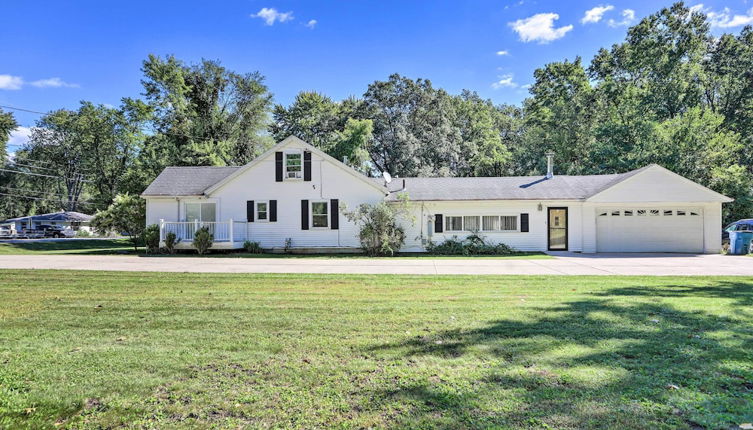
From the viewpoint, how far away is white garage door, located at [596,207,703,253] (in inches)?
700

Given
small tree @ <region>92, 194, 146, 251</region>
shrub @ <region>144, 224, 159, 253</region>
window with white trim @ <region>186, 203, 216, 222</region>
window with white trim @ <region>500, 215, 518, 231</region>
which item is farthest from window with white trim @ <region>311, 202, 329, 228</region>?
small tree @ <region>92, 194, 146, 251</region>

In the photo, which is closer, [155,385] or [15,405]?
[15,405]

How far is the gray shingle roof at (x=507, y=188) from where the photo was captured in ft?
59.7

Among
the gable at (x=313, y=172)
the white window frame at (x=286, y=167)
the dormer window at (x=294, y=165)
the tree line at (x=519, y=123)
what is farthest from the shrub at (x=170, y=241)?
the tree line at (x=519, y=123)

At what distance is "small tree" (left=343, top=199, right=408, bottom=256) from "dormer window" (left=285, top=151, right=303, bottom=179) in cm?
357

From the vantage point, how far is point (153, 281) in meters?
8.61

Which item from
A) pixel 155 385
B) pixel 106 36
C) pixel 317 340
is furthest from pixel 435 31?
pixel 155 385

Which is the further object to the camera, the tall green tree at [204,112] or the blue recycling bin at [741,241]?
the tall green tree at [204,112]

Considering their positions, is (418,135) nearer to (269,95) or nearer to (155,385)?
(269,95)

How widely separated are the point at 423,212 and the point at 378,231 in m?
2.66

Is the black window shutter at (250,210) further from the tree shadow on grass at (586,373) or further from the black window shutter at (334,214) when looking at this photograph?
the tree shadow on grass at (586,373)

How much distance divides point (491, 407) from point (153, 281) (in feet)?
27.1

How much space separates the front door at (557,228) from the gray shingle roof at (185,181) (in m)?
16.1

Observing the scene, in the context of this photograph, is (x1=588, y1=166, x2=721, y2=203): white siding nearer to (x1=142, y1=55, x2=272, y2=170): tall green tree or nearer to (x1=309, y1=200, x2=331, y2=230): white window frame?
(x1=309, y1=200, x2=331, y2=230): white window frame
